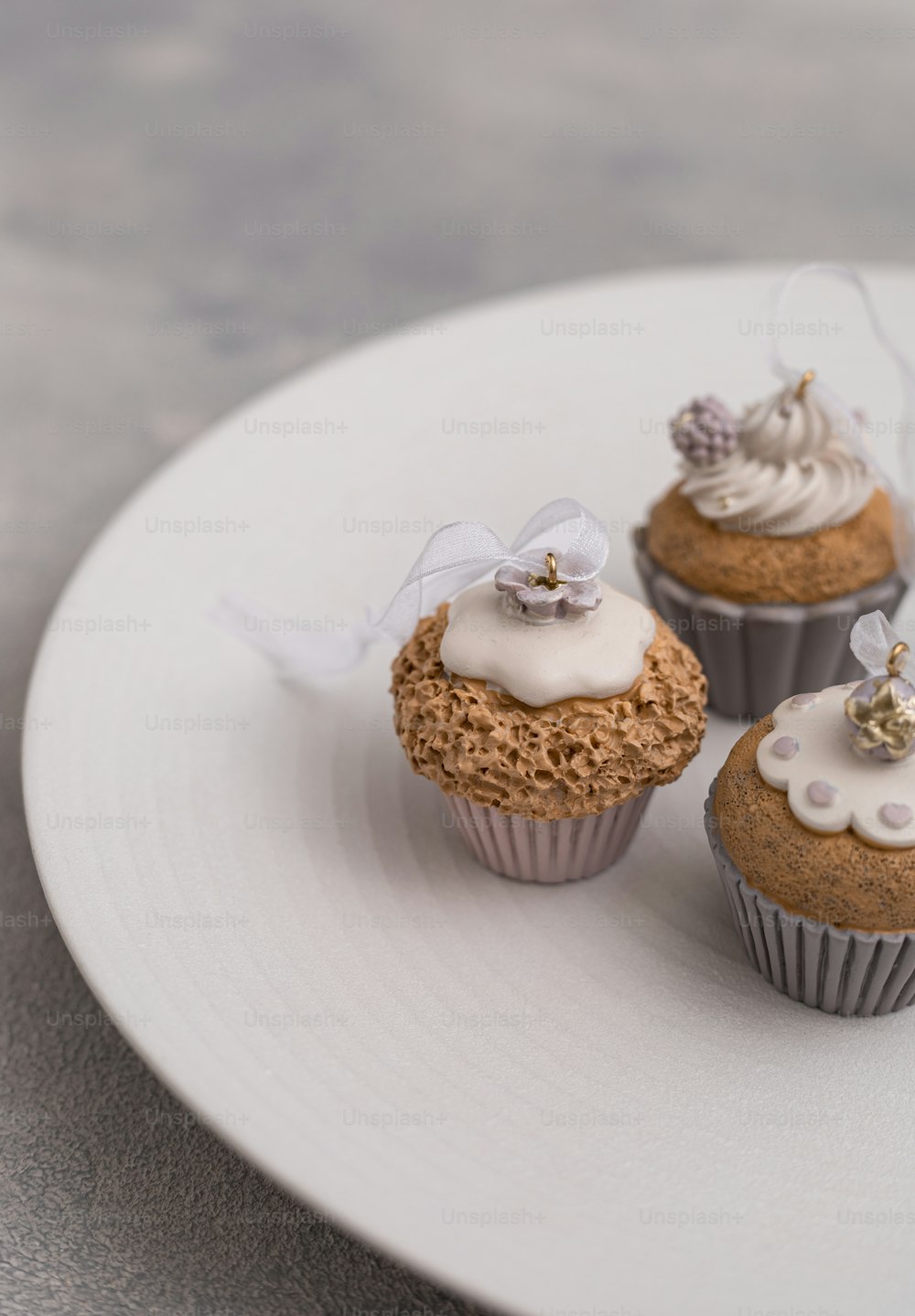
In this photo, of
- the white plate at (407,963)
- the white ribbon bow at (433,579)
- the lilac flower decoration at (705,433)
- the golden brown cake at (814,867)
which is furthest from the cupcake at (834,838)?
the lilac flower decoration at (705,433)

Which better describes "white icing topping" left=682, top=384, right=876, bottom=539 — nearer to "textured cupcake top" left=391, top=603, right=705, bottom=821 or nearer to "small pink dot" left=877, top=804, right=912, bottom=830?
"textured cupcake top" left=391, top=603, right=705, bottom=821

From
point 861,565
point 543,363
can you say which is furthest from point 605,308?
point 861,565

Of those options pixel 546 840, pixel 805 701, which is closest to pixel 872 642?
pixel 805 701

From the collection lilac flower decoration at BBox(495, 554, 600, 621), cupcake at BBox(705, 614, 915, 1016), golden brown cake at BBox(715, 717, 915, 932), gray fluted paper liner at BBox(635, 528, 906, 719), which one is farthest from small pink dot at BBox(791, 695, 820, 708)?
gray fluted paper liner at BBox(635, 528, 906, 719)

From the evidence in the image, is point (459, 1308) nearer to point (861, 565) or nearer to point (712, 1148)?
point (712, 1148)

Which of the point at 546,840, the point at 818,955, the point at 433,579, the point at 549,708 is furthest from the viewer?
the point at 433,579

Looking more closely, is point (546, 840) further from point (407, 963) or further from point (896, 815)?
point (896, 815)
